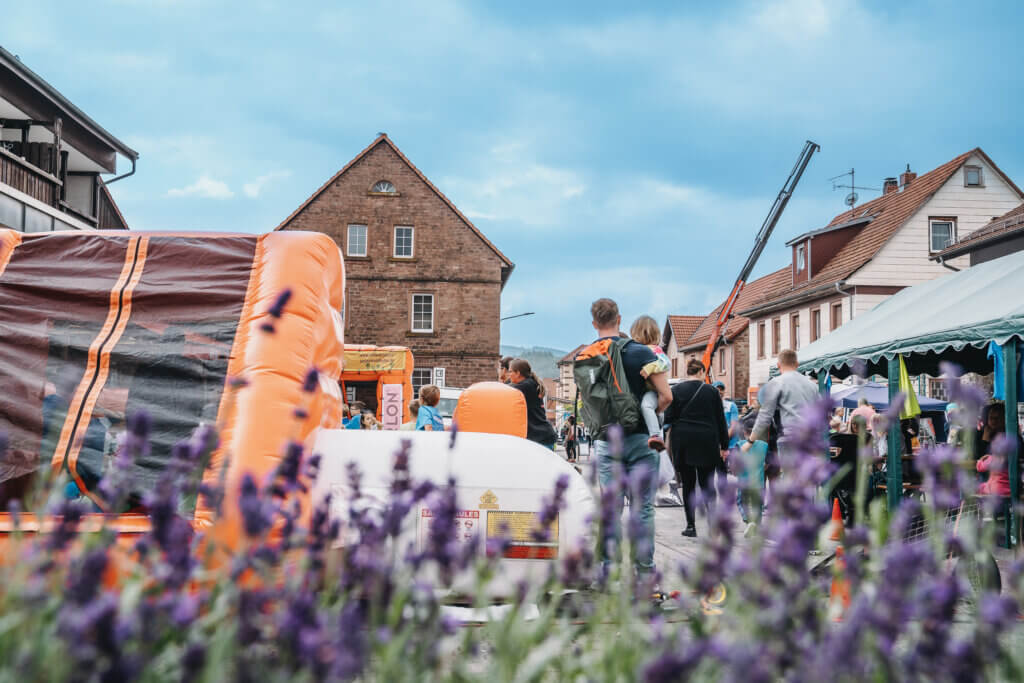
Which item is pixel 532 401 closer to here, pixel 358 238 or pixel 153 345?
pixel 153 345

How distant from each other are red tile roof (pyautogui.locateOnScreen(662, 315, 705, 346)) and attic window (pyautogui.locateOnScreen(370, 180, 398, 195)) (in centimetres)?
2586

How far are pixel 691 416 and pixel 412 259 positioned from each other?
92.8 feet

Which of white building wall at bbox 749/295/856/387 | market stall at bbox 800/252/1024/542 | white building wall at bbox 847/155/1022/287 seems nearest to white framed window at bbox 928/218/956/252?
white building wall at bbox 847/155/1022/287

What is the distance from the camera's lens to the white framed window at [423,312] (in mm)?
36688

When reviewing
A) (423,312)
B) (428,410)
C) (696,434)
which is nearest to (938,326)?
(696,434)

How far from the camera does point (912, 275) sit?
31.7 m

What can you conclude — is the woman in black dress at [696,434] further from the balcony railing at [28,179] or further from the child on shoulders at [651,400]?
the balcony railing at [28,179]

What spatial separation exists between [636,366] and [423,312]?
31051 mm

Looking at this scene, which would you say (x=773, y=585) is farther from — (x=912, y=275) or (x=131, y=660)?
(x=912, y=275)

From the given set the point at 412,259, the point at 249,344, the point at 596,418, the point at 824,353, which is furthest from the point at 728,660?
the point at 412,259

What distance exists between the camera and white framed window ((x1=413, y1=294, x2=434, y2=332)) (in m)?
36.7

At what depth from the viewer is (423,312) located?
3681 centimetres

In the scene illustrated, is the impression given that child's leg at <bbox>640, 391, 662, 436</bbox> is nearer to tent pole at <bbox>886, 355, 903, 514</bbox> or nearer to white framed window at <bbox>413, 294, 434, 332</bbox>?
tent pole at <bbox>886, 355, 903, 514</bbox>

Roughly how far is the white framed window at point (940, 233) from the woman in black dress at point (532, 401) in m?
26.8
